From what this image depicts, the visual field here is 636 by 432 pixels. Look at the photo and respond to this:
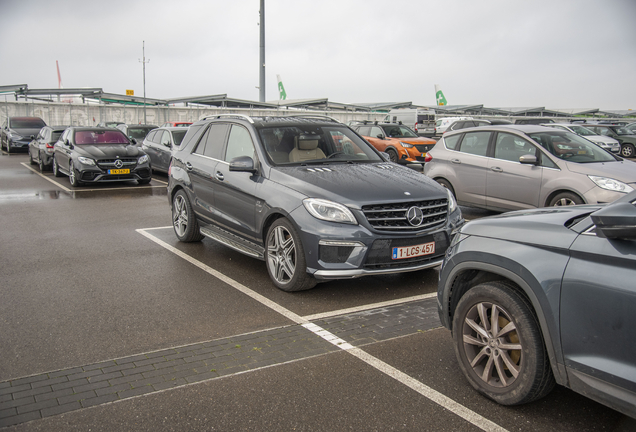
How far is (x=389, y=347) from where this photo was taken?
13.7 ft

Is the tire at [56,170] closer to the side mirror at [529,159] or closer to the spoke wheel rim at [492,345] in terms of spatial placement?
the side mirror at [529,159]

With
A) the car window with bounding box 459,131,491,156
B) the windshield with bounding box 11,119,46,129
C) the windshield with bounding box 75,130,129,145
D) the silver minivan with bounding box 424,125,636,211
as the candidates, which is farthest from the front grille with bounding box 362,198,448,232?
the windshield with bounding box 11,119,46,129

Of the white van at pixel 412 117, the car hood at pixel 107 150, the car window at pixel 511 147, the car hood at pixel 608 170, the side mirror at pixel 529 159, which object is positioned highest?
the white van at pixel 412 117

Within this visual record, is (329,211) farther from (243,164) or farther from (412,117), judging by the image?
(412,117)

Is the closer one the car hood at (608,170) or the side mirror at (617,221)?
the side mirror at (617,221)

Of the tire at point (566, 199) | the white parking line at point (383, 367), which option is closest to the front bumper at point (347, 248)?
the white parking line at point (383, 367)

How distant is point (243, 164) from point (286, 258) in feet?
3.94

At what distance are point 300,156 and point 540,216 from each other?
347 centimetres

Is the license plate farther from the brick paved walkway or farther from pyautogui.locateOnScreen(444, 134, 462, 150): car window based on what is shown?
pyautogui.locateOnScreen(444, 134, 462, 150): car window

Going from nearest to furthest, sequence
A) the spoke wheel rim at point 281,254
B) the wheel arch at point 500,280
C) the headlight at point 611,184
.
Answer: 1. the wheel arch at point 500,280
2. the spoke wheel rim at point 281,254
3. the headlight at point 611,184

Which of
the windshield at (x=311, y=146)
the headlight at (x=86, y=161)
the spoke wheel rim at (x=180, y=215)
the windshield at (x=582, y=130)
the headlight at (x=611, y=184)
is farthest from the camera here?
the windshield at (x=582, y=130)

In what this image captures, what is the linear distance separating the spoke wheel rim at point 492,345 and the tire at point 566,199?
17.9 feet

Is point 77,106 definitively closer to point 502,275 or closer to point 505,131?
point 505,131

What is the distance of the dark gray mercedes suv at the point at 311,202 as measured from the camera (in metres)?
5.11
